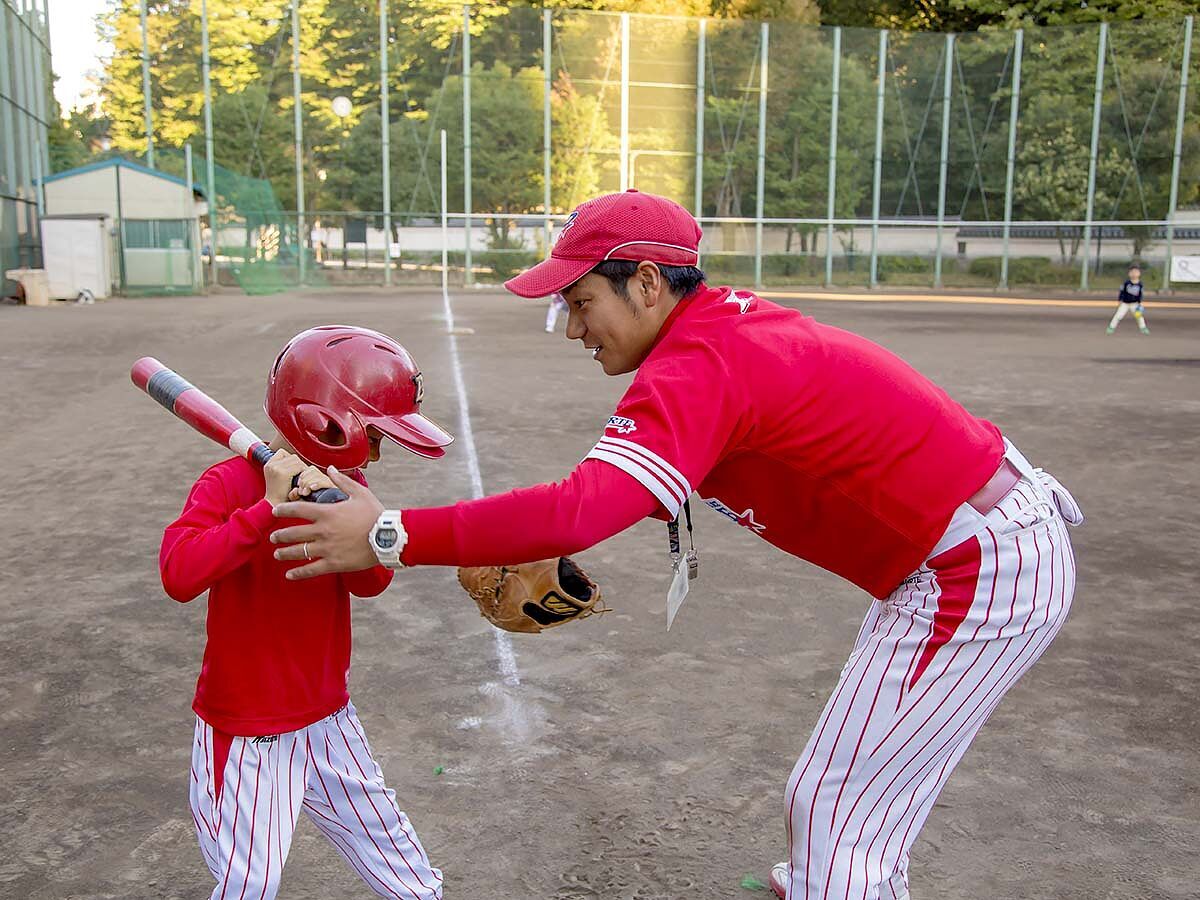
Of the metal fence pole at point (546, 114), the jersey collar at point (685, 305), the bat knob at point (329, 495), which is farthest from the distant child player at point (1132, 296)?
the bat knob at point (329, 495)

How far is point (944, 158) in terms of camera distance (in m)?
46.0

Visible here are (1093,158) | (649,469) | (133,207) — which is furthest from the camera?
(1093,158)

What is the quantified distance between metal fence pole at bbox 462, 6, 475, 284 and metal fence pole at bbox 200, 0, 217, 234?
9.02 metres

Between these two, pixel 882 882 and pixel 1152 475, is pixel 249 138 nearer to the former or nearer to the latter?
pixel 1152 475

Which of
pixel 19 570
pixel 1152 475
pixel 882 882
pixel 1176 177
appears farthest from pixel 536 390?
pixel 1176 177

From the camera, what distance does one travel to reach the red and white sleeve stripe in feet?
7.25

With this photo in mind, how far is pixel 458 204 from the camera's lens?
145ft

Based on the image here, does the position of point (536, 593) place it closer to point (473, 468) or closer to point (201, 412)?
point (201, 412)

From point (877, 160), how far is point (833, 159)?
1927 mm

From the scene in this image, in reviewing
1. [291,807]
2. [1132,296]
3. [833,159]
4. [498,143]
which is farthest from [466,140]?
[291,807]

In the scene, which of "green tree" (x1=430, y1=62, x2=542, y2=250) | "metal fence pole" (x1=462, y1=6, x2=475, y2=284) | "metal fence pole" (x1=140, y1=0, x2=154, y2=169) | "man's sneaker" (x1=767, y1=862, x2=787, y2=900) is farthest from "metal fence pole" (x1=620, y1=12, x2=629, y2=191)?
"man's sneaker" (x1=767, y1=862, x2=787, y2=900)

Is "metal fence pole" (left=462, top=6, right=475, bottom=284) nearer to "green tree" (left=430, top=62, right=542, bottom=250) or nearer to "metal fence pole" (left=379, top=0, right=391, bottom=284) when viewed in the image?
"green tree" (left=430, top=62, right=542, bottom=250)

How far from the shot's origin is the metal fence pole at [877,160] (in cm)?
4562

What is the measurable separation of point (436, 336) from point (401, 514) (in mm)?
20411
